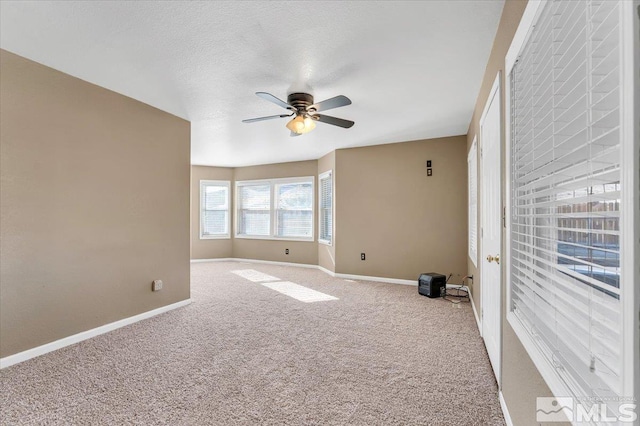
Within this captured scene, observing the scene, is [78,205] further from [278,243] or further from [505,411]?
[278,243]

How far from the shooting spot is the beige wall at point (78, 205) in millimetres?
2492

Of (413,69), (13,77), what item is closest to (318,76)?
(413,69)

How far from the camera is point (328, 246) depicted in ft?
20.7

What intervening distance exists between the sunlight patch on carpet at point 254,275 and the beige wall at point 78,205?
185cm

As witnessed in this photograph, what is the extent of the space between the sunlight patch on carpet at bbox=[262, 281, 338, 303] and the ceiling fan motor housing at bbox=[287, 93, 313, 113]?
102 inches

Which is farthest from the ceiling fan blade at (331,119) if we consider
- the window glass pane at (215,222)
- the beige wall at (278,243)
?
the window glass pane at (215,222)

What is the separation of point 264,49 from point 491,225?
2234mm

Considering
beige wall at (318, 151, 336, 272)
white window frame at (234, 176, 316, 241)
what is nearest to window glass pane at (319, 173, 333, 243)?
beige wall at (318, 151, 336, 272)

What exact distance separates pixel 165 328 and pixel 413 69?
354 cm

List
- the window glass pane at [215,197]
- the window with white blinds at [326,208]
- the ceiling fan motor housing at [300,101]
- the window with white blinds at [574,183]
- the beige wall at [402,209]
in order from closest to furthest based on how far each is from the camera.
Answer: the window with white blinds at [574,183] → the ceiling fan motor housing at [300,101] → the beige wall at [402,209] → the window with white blinds at [326,208] → the window glass pane at [215,197]

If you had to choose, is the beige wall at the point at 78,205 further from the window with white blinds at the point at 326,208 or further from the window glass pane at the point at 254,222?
the window glass pane at the point at 254,222

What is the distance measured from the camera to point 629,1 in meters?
0.63

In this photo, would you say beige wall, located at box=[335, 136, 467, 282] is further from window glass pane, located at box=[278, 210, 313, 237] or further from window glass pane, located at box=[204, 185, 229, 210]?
window glass pane, located at box=[204, 185, 229, 210]

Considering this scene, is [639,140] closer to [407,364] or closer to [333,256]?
[407,364]
